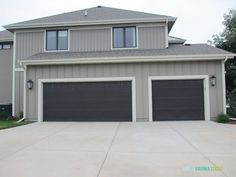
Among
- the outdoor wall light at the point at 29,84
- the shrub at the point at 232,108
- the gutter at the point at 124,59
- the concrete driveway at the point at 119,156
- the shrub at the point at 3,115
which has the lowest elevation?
the concrete driveway at the point at 119,156

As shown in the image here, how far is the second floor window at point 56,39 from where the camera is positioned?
14.6 meters

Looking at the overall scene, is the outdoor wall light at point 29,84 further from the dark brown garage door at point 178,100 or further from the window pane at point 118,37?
the dark brown garage door at point 178,100

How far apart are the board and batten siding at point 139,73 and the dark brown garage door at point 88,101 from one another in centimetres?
48

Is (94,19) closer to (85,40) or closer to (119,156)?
(85,40)

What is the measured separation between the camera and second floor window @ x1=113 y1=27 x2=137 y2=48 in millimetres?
14188

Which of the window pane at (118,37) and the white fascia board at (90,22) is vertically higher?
the white fascia board at (90,22)

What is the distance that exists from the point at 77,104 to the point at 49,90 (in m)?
1.74

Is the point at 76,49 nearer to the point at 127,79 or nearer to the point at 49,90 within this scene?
the point at 49,90

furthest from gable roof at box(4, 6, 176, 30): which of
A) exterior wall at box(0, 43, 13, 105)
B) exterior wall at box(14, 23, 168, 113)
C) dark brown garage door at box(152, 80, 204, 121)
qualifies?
dark brown garage door at box(152, 80, 204, 121)

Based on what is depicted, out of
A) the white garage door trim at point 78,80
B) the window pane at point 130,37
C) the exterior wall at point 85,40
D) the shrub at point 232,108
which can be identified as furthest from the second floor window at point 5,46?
the shrub at point 232,108

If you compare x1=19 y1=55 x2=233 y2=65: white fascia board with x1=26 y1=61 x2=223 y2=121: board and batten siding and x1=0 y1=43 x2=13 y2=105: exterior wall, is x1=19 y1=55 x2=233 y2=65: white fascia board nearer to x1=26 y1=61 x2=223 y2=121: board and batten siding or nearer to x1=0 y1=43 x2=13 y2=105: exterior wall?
x1=26 y1=61 x2=223 y2=121: board and batten siding

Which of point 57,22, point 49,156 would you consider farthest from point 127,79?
point 49,156

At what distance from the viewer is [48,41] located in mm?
14719

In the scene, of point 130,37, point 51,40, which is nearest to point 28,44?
point 51,40
